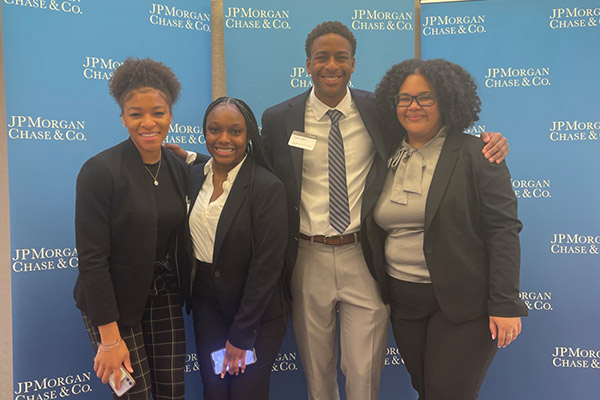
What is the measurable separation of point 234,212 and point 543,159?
2.18m

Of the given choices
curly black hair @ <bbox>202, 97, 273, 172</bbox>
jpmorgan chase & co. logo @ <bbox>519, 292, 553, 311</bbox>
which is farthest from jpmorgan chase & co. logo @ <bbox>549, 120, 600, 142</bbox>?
curly black hair @ <bbox>202, 97, 273, 172</bbox>

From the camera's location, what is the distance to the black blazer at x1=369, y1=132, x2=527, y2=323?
171 centimetres

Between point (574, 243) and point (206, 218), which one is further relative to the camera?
point (574, 243)

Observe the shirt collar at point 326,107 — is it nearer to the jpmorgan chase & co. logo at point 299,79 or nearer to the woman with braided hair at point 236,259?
the woman with braided hair at point 236,259

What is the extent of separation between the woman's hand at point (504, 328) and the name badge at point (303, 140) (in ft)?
3.78

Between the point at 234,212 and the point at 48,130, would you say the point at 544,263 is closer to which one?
the point at 234,212

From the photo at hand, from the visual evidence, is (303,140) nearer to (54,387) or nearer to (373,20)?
(373,20)

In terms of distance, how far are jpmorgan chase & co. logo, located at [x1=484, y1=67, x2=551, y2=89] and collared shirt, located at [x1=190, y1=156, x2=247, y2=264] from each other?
6.23 ft

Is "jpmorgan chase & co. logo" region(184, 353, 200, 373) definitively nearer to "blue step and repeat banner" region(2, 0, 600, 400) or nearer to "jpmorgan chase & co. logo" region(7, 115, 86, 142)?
"blue step and repeat banner" region(2, 0, 600, 400)

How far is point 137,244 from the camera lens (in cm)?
171

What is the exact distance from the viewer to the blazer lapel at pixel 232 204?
1.79 meters

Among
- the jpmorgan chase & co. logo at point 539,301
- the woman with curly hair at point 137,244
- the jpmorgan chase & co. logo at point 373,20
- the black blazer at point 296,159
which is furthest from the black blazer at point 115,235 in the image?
the jpmorgan chase & co. logo at point 539,301

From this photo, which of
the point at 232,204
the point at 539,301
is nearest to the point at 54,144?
the point at 232,204

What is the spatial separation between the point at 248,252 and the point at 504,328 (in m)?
1.12
